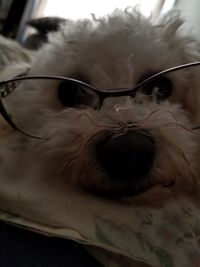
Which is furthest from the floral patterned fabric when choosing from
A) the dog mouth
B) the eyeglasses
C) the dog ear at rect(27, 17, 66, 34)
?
the dog ear at rect(27, 17, 66, 34)

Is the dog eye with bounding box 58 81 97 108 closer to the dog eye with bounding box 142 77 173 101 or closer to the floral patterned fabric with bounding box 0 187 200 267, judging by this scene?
the dog eye with bounding box 142 77 173 101

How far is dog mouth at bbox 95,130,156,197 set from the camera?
1.95 ft

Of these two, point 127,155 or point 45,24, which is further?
point 45,24

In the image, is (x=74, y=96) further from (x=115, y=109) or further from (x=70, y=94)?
(x=115, y=109)

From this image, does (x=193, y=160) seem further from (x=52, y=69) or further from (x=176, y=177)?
(x=52, y=69)

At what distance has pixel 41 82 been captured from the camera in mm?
904

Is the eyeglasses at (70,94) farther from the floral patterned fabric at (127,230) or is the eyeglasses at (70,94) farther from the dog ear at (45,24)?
the dog ear at (45,24)

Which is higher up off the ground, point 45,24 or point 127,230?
point 127,230

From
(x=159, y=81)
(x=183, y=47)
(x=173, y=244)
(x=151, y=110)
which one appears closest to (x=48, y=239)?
(x=173, y=244)

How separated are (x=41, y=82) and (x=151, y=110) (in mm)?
284

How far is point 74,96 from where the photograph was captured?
2.76 feet

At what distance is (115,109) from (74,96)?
17 cm

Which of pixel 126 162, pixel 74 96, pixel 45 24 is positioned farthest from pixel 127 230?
pixel 45 24

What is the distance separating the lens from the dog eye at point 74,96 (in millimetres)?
804
